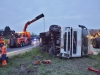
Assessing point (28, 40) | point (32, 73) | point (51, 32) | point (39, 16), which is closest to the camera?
point (32, 73)

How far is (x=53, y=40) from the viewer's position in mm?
12023

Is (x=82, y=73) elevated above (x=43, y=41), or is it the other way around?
(x=43, y=41)

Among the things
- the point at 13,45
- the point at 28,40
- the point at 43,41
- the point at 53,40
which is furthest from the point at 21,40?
the point at 53,40

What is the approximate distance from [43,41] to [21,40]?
13.6 metres

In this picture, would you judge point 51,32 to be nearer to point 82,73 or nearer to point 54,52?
point 54,52

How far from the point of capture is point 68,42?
10789 millimetres

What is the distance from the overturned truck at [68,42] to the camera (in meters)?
10.8

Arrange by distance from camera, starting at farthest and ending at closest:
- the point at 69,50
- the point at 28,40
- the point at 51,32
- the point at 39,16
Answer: the point at 28,40 → the point at 39,16 → the point at 51,32 → the point at 69,50

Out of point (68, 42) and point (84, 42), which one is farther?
point (84, 42)

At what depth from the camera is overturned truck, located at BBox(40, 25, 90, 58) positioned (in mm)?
10797

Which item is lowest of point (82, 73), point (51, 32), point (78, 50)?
point (82, 73)

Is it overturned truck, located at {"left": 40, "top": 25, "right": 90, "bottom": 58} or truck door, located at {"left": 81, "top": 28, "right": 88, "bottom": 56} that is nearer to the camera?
overturned truck, located at {"left": 40, "top": 25, "right": 90, "bottom": 58}

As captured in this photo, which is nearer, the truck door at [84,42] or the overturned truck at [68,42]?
the overturned truck at [68,42]

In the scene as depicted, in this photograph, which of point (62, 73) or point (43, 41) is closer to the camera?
point (62, 73)
